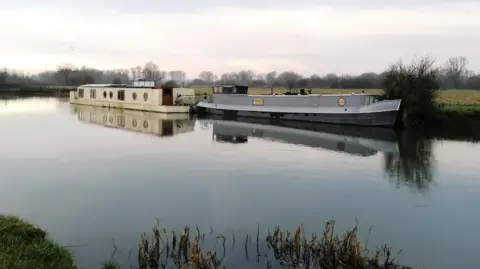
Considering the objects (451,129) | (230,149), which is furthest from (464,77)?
(230,149)

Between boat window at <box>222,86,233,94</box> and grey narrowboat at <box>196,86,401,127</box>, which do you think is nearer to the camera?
grey narrowboat at <box>196,86,401,127</box>

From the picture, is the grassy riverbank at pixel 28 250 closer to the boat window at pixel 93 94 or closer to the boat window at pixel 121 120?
the boat window at pixel 121 120

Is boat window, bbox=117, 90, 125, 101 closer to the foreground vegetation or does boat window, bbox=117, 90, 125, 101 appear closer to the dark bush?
the dark bush

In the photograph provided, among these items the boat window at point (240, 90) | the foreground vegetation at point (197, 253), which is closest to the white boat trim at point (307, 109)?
the boat window at point (240, 90)

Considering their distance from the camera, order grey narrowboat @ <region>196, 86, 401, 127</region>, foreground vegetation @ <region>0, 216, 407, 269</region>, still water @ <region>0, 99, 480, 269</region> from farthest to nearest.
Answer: grey narrowboat @ <region>196, 86, 401, 127</region> → still water @ <region>0, 99, 480, 269</region> → foreground vegetation @ <region>0, 216, 407, 269</region>

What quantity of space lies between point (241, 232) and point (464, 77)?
316 ft

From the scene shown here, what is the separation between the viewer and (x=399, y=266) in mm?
6371

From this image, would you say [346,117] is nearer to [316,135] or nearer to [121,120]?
[316,135]

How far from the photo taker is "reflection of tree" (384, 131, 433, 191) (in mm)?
12195

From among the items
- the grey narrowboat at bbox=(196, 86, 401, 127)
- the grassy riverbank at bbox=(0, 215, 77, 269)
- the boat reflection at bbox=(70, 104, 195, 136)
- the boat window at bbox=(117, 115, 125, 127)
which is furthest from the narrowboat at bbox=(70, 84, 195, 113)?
the grassy riverbank at bbox=(0, 215, 77, 269)

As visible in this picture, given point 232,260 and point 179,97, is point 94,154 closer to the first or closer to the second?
point 232,260

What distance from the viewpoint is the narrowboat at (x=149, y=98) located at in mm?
31984

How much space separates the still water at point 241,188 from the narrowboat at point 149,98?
11676 mm

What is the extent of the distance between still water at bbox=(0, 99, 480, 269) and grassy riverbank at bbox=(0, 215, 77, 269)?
40 cm
